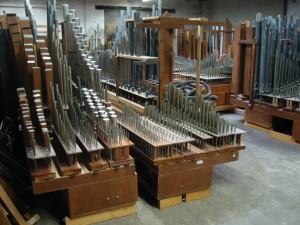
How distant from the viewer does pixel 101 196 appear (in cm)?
292

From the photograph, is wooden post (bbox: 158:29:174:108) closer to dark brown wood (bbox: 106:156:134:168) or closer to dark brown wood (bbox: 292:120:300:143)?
dark brown wood (bbox: 106:156:134:168)

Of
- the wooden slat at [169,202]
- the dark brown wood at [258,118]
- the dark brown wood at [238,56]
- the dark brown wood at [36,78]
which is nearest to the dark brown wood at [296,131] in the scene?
the dark brown wood at [258,118]

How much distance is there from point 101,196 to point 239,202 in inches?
59.7

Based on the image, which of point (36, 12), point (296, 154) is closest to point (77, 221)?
point (296, 154)

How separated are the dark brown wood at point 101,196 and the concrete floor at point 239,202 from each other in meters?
0.19

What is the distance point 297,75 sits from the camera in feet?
17.9

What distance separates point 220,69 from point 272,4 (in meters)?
4.04

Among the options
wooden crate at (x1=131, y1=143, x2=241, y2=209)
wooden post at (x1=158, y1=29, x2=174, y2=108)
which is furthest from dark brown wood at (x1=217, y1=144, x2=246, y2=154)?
wooden post at (x1=158, y1=29, x2=174, y2=108)

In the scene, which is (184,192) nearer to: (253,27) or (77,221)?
(77,221)

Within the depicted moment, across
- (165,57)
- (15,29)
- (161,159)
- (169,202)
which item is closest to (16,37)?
(15,29)

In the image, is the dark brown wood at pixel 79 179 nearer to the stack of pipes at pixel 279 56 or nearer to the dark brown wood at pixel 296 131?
the dark brown wood at pixel 296 131

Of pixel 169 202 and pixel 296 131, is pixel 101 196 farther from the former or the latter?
pixel 296 131

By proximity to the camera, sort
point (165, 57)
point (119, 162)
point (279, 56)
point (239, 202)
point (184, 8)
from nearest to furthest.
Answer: point (119, 162) → point (239, 202) → point (165, 57) → point (279, 56) → point (184, 8)

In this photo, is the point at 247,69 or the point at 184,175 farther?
the point at 247,69
